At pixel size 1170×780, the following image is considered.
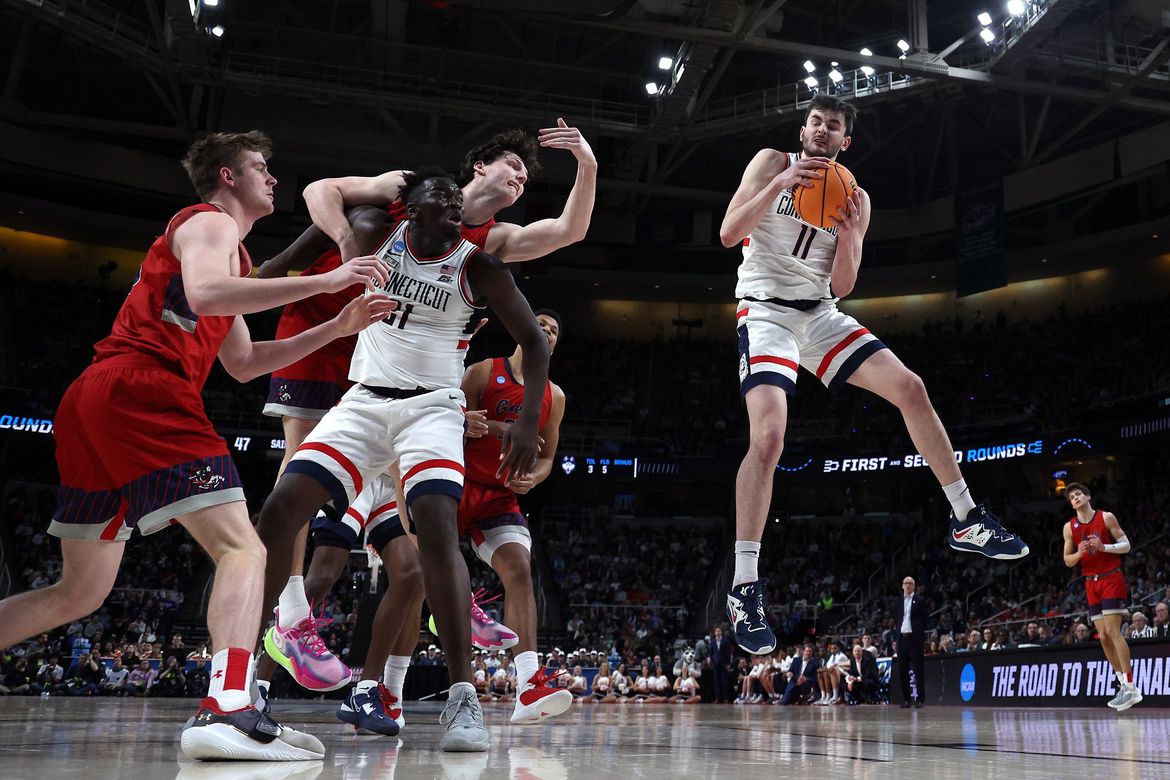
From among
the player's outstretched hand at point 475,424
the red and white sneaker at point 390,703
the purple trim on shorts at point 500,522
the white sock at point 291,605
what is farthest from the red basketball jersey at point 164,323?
the purple trim on shorts at point 500,522

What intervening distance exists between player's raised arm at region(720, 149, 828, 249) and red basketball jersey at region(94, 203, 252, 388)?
2.58 meters

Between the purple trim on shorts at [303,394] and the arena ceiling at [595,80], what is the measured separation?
1340 cm

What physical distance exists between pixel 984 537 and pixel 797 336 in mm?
1371

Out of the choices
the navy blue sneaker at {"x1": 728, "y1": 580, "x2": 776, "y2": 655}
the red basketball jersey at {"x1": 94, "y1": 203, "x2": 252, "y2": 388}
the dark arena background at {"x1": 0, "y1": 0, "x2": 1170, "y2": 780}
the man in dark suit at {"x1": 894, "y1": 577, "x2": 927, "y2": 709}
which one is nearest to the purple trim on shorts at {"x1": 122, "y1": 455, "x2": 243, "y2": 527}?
the red basketball jersey at {"x1": 94, "y1": 203, "x2": 252, "y2": 388}

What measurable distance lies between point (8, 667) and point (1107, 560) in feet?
52.5

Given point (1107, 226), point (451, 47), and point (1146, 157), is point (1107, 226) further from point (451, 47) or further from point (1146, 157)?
point (451, 47)

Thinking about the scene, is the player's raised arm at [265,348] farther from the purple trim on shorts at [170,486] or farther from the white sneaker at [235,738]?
the white sneaker at [235,738]

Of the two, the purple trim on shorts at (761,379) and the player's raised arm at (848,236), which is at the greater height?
the player's raised arm at (848,236)

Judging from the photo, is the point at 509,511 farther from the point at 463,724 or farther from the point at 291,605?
the point at 463,724

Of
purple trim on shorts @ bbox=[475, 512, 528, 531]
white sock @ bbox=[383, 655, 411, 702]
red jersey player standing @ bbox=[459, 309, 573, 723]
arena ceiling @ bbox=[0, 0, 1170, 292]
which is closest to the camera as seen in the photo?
red jersey player standing @ bbox=[459, 309, 573, 723]

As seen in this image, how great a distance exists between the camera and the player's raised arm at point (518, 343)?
3965 mm

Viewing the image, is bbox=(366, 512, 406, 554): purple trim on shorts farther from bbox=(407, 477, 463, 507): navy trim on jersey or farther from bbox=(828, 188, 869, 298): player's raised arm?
bbox=(828, 188, 869, 298): player's raised arm

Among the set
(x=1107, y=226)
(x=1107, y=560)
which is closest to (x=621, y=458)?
(x=1107, y=226)

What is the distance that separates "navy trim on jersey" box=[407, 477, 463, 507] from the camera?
151 inches
